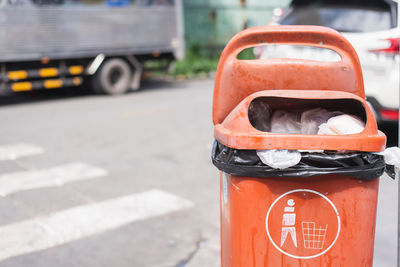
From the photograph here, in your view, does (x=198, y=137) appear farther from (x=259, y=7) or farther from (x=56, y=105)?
(x=259, y=7)

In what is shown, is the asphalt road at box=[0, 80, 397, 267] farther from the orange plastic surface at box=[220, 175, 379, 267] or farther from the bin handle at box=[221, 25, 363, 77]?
the bin handle at box=[221, 25, 363, 77]

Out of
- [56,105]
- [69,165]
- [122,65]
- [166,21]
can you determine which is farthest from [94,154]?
[166,21]

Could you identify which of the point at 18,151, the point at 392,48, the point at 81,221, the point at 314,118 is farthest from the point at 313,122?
the point at 18,151

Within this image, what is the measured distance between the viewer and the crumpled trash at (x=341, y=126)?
2.49m

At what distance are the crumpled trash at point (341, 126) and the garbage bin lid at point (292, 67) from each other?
28 cm

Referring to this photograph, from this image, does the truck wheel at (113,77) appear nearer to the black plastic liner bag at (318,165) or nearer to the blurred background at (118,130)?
the blurred background at (118,130)

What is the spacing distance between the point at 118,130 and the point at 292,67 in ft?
18.8

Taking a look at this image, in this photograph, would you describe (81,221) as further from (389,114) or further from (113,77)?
(113,77)

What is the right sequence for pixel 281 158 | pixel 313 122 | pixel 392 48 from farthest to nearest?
pixel 392 48 → pixel 313 122 → pixel 281 158

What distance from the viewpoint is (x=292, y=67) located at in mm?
2727

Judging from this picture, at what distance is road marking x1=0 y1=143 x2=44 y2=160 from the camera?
21.6ft

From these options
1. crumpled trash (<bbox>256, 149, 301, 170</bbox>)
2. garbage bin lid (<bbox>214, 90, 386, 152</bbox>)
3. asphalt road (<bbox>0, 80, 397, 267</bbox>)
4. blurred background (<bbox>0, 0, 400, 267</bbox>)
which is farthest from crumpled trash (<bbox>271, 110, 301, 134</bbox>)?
blurred background (<bbox>0, 0, 400, 267</bbox>)

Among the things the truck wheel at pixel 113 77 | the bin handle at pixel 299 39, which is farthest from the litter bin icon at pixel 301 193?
the truck wheel at pixel 113 77

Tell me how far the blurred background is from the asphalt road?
0.05ft
